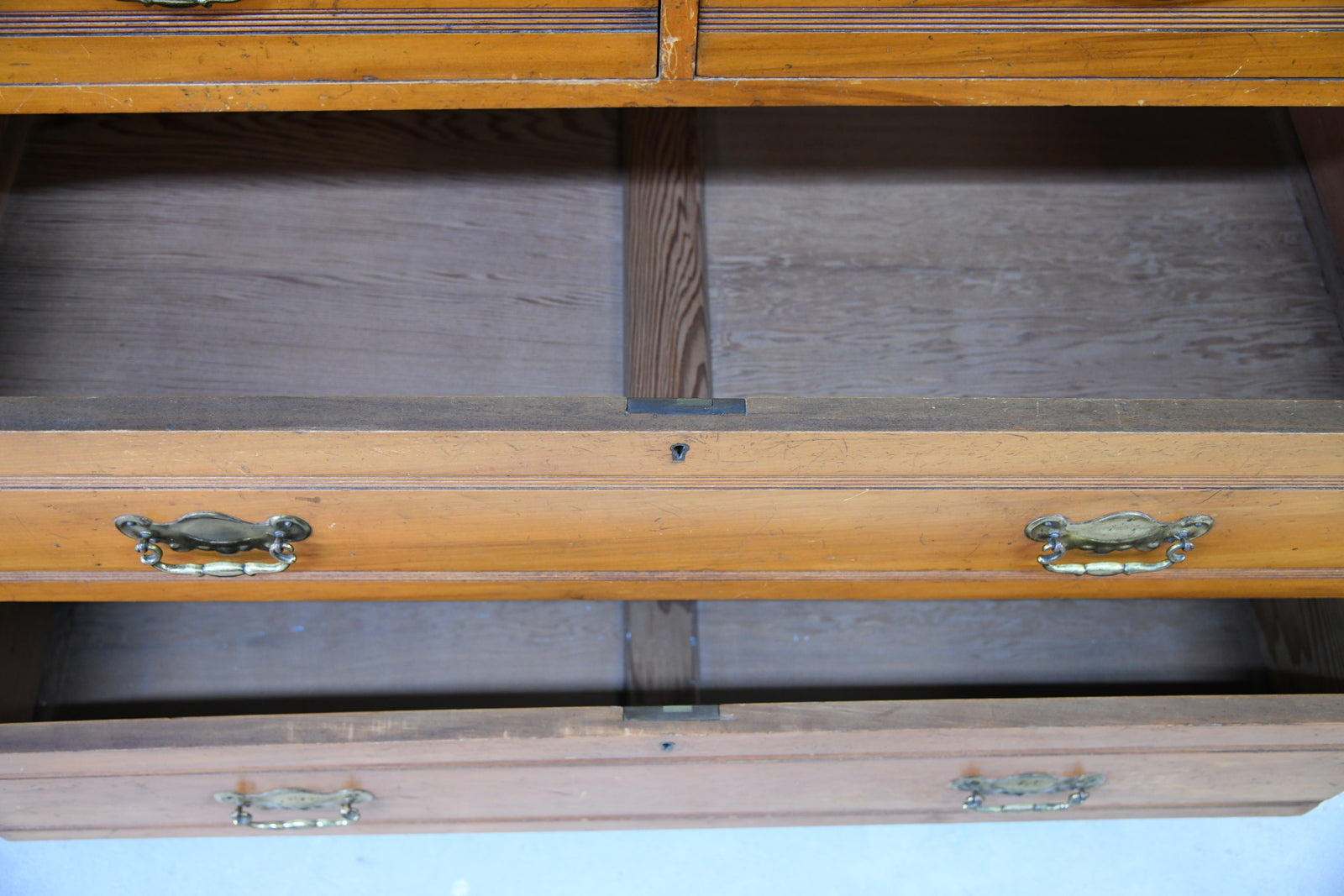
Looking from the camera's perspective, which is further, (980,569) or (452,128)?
(452,128)

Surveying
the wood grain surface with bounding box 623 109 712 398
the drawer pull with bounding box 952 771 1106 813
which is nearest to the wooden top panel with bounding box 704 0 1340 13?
the wood grain surface with bounding box 623 109 712 398

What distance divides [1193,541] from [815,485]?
28cm

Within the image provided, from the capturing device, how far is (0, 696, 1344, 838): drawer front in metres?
0.66

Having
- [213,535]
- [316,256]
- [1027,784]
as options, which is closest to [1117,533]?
[1027,784]

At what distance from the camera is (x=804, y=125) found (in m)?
0.94

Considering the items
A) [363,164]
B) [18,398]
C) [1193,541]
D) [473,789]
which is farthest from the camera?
[363,164]

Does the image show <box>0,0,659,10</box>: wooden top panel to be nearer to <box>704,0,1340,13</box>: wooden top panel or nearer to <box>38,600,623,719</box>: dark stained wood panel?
<box>704,0,1340,13</box>: wooden top panel

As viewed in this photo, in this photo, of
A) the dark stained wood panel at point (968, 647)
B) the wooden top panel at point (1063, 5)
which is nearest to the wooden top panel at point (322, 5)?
the wooden top panel at point (1063, 5)

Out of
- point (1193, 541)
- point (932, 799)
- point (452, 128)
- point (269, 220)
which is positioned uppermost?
point (452, 128)

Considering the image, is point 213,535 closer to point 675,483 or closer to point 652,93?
point 675,483

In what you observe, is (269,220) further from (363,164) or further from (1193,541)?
(1193,541)

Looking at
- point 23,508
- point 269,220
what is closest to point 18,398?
point 23,508

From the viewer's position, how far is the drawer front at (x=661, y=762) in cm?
66

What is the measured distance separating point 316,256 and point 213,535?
34 cm
